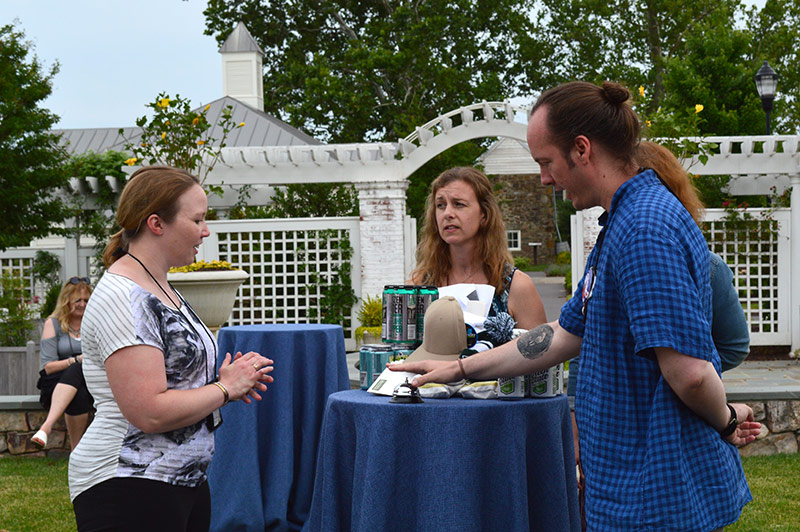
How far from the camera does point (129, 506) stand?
2.21 m

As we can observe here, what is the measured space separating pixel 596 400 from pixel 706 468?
26 cm

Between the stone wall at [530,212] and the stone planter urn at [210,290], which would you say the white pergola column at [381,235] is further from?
the stone wall at [530,212]

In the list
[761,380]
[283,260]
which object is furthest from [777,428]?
[283,260]

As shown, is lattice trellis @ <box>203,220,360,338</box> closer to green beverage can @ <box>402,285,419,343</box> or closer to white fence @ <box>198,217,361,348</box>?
white fence @ <box>198,217,361,348</box>

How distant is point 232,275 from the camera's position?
7.21 meters

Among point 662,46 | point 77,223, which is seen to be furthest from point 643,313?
point 662,46

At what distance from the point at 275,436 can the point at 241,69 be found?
2168cm

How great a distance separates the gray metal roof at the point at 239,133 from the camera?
21094mm

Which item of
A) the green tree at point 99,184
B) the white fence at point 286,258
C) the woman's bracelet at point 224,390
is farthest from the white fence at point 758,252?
the woman's bracelet at point 224,390

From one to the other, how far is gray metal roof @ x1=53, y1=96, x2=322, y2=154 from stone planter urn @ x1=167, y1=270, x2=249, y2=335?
12378 mm

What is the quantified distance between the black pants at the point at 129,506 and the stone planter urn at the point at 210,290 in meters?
4.85

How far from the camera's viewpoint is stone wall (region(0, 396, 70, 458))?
6.78 meters

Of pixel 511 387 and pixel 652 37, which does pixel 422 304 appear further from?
pixel 652 37

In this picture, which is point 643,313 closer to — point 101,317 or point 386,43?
point 101,317
